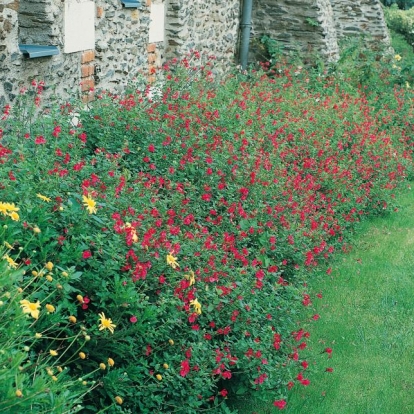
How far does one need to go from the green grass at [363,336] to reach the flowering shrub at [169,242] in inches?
7.0

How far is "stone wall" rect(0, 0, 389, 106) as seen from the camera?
604 centimetres

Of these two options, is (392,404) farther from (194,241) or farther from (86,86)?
(86,86)

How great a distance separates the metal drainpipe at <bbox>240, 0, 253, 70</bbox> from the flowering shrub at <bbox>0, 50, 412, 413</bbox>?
5.06m

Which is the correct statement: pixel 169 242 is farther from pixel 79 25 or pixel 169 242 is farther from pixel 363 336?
pixel 79 25

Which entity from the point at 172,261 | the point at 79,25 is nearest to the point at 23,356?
the point at 172,261

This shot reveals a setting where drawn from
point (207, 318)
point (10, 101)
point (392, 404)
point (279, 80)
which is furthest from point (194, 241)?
point (279, 80)

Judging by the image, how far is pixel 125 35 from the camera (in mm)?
8016

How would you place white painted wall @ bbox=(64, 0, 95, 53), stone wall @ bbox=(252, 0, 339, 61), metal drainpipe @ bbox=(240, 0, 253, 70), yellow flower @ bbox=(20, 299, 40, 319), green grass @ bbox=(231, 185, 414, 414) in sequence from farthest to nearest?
stone wall @ bbox=(252, 0, 339, 61), metal drainpipe @ bbox=(240, 0, 253, 70), white painted wall @ bbox=(64, 0, 95, 53), green grass @ bbox=(231, 185, 414, 414), yellow flower @ bbox=(20, 299, 40, 319)

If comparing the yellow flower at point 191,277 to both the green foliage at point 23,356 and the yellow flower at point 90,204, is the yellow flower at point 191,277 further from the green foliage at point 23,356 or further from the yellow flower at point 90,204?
the green foliage at point 23,356

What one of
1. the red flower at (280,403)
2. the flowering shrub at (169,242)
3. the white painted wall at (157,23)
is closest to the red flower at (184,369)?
the flowering shrub at (169,242)

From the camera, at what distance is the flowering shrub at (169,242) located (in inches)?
138

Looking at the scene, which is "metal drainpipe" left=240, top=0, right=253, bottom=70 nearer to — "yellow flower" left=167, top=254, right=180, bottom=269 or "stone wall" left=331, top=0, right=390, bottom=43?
"stone wall" left=331, top=0, right=390, bottom=43

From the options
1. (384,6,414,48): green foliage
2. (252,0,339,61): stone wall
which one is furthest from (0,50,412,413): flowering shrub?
(384,6,414,48): green foliage

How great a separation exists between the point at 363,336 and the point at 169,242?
1.91 meters
